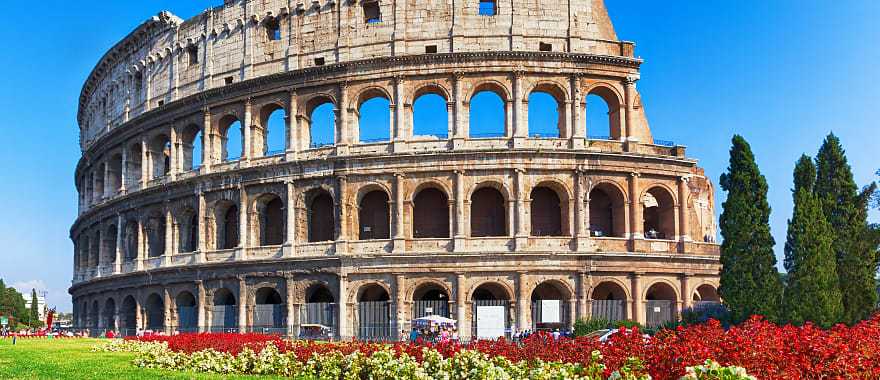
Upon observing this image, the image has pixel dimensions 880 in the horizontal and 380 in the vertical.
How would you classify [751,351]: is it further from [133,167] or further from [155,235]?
[133,167]

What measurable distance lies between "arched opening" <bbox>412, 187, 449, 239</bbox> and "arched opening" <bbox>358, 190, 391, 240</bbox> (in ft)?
4.11

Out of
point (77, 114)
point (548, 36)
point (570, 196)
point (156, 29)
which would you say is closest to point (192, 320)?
point (156, 29)

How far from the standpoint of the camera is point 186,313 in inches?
1496

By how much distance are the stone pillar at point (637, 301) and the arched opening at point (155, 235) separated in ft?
75.5

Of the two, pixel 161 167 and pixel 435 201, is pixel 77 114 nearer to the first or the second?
pixel 161 167

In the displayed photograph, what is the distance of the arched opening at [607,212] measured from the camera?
33.8 m

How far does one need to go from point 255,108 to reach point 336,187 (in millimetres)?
6224

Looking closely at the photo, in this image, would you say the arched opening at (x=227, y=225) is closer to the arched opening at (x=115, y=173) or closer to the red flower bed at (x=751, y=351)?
the arched opening at (x=115, y=173)

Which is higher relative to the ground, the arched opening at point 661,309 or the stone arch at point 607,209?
the stone arch at point 607,209

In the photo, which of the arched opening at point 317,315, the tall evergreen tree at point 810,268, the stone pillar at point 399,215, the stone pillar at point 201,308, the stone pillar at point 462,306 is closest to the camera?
the tall evergreen tree at point 810,268

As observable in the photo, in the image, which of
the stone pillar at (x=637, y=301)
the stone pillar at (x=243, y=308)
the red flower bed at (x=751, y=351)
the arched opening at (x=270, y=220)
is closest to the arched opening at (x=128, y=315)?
the stone pillar at (x=243, y=308)

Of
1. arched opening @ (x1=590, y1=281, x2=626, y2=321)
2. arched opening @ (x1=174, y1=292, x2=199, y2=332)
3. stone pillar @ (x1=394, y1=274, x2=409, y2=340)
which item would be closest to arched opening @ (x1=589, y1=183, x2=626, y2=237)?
arched opening @ (x1=590, y1=281, x2=626, y2=321)

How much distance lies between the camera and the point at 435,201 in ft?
115

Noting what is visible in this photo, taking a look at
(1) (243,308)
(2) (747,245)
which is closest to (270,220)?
(1) (243,308)
